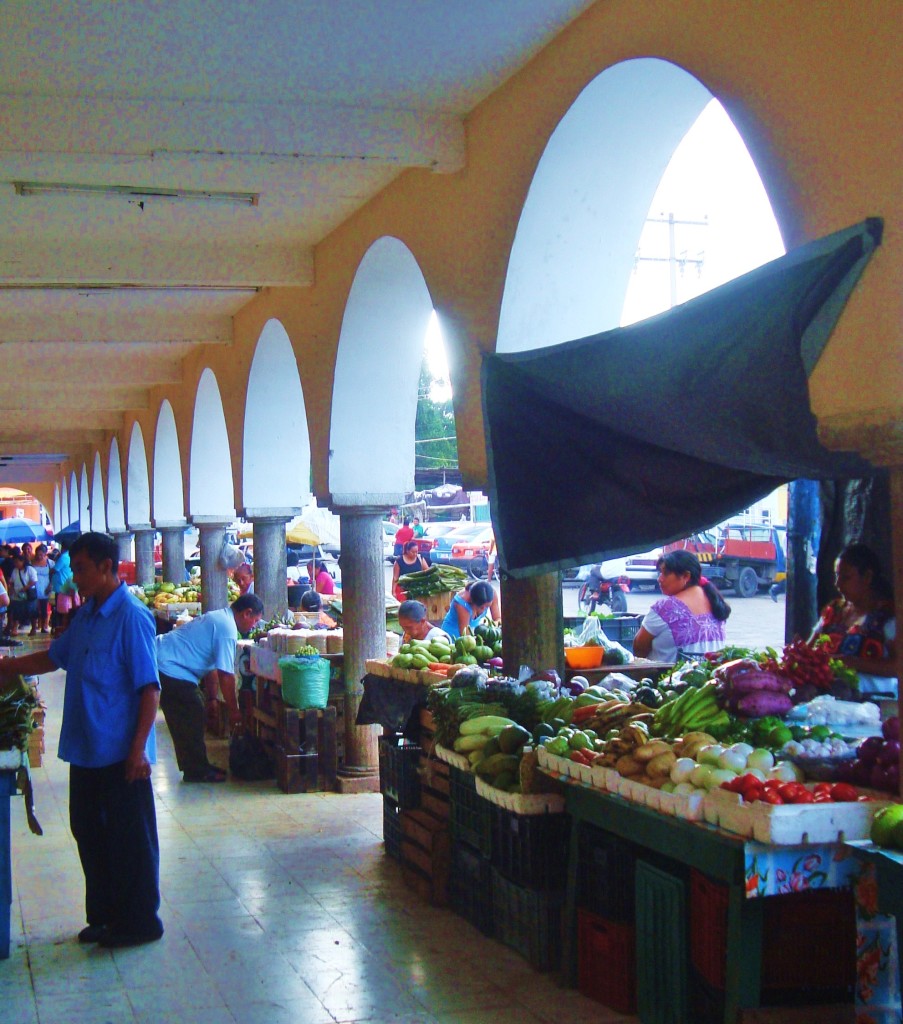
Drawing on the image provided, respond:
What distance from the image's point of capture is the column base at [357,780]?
8977 mm

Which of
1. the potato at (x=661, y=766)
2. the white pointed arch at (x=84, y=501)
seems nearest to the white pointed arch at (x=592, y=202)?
the potato at (x=661, y=766)

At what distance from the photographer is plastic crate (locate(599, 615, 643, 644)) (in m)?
11.5

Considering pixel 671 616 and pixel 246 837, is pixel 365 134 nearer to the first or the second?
pixel 671 616

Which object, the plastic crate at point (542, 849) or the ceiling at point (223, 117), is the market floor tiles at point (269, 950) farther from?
the ceiling at point (223, 117)

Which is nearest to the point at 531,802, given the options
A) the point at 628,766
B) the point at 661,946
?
the point at 628,766

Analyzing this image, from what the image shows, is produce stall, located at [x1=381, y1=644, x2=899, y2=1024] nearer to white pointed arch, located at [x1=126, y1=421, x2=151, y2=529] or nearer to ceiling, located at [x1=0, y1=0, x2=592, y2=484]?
ceiling, located at [x1=0, y1=0, x2=592, y2=484]

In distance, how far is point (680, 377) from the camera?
4125 millimetres

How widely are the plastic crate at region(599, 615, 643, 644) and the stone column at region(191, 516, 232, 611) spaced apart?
4.61 meters

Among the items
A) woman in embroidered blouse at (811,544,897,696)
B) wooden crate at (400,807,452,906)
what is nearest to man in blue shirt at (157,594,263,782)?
wooden crate at (400,807,452,906)

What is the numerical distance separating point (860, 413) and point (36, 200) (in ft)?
19.0

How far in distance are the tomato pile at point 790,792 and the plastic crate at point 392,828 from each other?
3201 mm

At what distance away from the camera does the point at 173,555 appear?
61.3ft

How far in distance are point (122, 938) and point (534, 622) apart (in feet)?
8.24

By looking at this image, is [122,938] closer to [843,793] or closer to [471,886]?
[471,886]
